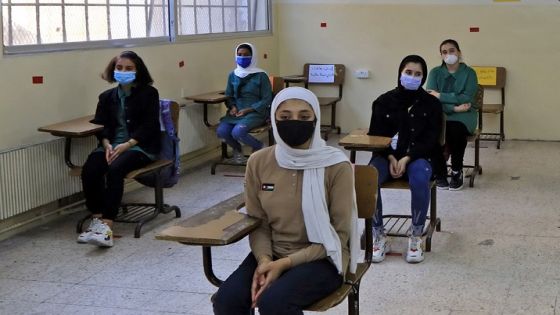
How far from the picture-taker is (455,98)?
5.91m

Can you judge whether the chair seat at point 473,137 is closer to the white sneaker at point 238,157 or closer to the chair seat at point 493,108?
the chair seat at point 493,108

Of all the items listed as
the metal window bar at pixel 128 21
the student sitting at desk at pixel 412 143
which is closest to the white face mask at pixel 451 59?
the student sitting at desk at pixel 412 143

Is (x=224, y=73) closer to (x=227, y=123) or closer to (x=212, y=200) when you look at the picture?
(x=227, y=123)

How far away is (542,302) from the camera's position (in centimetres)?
359

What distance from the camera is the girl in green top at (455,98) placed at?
594cm

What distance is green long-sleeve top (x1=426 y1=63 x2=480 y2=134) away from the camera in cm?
593

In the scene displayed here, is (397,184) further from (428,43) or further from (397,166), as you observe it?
(428,43)

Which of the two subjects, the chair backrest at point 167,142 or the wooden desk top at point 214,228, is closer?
the wooden desk top at point 214,228

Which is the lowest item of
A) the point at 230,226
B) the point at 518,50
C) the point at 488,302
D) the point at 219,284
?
the point at 488,302

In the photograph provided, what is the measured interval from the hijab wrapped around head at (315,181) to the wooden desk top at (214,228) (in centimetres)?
21

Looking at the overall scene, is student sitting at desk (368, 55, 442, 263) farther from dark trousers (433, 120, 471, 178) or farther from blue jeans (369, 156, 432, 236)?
dark trousers (433, 120, 471, 178)

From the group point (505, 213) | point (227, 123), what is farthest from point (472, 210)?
point (227, 123)

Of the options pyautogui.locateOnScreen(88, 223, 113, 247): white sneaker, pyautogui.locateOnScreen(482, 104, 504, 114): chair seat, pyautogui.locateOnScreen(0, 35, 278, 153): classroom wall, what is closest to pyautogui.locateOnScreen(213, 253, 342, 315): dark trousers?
pyautogui.locateOnScreen(88, 223, 113, 247): white sneaker

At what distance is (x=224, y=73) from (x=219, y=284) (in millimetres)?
5062
